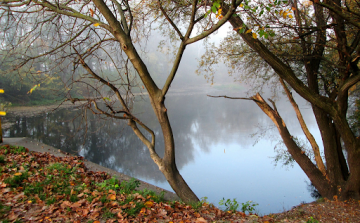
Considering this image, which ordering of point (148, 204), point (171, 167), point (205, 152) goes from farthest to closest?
point (205, 152) < point (171, 167) < point (148, 204)

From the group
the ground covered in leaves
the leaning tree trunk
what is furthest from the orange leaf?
the leaning tree trunk

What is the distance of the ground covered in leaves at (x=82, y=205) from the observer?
2.89 m

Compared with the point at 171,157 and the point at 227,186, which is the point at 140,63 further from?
the point at 227,186

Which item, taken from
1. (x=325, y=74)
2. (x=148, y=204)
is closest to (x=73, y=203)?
(x=148, y=204)

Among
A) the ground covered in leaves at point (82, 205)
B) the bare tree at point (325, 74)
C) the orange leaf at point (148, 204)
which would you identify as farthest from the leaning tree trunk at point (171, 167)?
the bare tree at point (325, 74)

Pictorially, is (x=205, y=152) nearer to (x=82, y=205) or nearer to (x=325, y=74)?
(x=325, y=74)

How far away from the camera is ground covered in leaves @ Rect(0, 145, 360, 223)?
289 centimetres

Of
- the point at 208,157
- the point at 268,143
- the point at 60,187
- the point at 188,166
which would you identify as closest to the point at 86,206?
the point at 60,187

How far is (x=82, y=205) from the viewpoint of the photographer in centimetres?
315

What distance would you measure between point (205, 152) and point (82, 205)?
28.8 feet

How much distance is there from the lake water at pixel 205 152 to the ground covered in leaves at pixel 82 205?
1064 millimetres

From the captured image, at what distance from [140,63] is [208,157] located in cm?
744

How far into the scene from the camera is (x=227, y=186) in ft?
26.8

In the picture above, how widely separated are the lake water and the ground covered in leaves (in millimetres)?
1064
